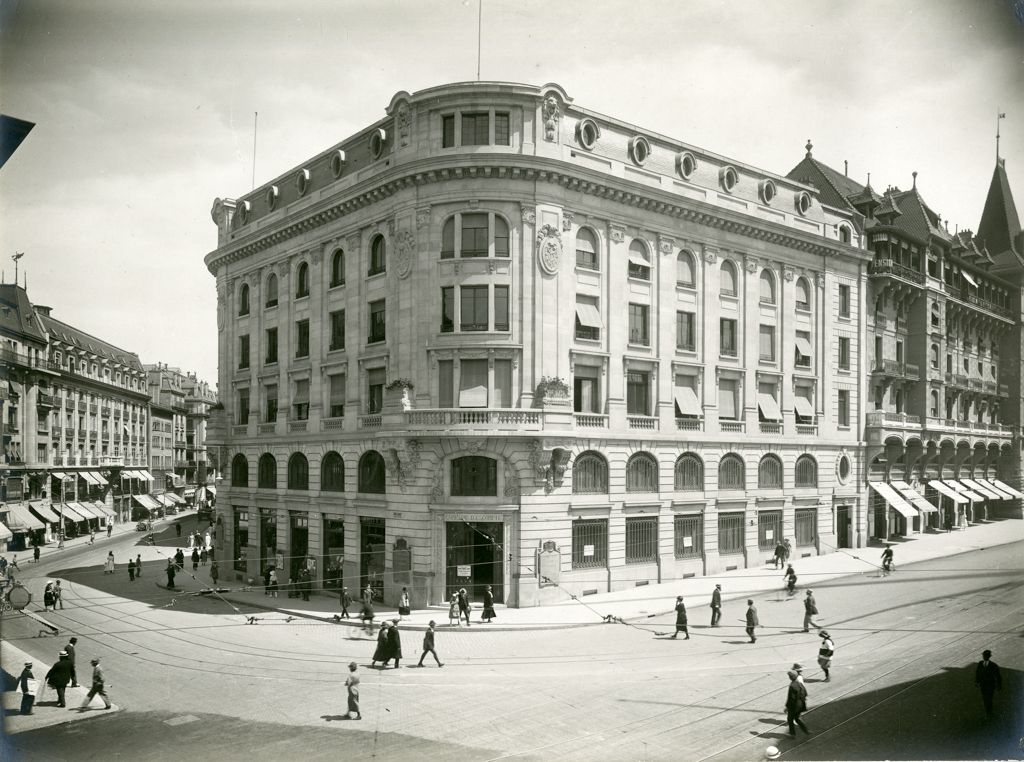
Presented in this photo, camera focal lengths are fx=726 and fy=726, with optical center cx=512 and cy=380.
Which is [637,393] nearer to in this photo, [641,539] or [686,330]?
[686,330]

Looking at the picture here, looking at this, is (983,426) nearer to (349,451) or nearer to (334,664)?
(349,451)

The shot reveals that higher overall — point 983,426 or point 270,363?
point 270,363

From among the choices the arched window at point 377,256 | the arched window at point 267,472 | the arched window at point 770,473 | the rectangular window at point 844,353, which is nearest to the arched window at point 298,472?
the arched window at point 267,472

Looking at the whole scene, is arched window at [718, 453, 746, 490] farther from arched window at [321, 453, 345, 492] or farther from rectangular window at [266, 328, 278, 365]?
rectangular window at [266, 328, 278, 365]

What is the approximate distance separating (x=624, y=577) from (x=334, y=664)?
16.8m

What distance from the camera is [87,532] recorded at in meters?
52.8

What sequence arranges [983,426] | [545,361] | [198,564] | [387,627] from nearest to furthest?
[387,627]
[545,361]
[198,564]
[983,426]

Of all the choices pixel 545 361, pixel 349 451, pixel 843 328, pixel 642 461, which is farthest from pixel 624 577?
pixel 843 328

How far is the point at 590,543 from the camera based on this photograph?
35062 millimetres

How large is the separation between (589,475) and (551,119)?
670 inches

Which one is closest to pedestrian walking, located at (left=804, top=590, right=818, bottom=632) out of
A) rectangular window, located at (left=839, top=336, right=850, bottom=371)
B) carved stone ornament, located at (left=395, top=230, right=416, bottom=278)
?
carved stone ornament, located at (left=395, top=230, right=416, bottom=278)

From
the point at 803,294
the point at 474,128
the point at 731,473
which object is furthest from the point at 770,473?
the point at 474,128

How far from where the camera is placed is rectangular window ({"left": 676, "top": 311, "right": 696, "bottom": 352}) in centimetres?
3969

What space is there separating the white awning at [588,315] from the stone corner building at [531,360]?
29cm
